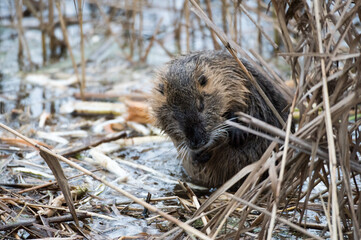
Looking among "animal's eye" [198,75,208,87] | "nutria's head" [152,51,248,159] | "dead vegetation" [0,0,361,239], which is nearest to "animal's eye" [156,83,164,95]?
"nutria's head" [152,51,248,159]

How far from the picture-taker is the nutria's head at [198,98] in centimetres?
322

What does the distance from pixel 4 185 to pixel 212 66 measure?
141 centimetres

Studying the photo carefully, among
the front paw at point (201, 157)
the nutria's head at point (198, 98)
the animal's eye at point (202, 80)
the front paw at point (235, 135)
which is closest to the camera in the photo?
the nutria's head at point (198, 98)

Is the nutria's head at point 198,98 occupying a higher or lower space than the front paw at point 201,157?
higher

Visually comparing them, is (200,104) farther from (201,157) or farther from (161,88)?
(201,157)

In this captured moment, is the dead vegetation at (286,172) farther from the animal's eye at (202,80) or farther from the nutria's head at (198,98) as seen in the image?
the animal's eye at (202,80)

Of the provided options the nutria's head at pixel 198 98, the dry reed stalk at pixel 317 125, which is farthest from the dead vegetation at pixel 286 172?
the nutria's head at pixel 198 98

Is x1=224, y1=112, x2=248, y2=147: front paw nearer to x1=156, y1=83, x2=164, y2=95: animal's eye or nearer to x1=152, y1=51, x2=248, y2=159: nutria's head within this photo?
x1=152, y1=51, x2=248, y2=159: nutria's head

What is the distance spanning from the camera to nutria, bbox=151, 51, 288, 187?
128 inches

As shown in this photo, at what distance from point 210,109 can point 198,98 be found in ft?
0.32

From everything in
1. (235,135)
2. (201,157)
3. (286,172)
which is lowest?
(201,157)

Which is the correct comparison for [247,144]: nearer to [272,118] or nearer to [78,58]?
[272,118]

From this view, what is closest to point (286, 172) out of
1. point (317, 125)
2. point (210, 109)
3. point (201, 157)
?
point (317, 125)

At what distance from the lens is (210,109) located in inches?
131
